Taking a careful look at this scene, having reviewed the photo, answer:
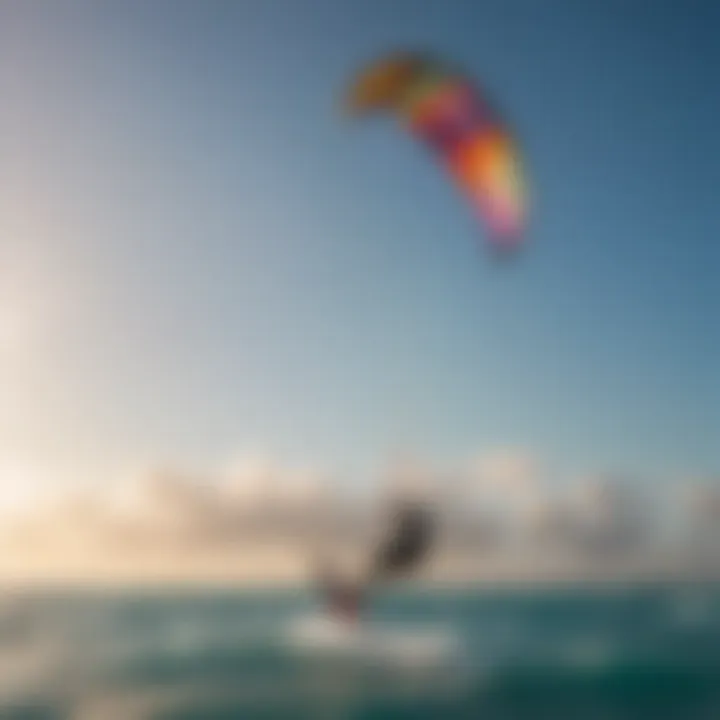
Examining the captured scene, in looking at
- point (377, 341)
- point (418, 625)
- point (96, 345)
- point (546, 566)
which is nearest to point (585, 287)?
point (377, 341)

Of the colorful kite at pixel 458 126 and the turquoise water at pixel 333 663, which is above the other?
the colorful kite at pixel 458 126

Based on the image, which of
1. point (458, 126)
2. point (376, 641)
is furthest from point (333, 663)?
point (458, 126)

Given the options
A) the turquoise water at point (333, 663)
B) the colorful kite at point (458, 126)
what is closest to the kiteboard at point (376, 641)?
the turquoise water at point (333, 663)

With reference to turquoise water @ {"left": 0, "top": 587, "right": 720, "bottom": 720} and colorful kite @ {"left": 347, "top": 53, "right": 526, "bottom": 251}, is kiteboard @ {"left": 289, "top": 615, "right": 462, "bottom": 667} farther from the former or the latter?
colorful kite @ {"left": 347, "top": 53, "right": 526, "bottom": 251}

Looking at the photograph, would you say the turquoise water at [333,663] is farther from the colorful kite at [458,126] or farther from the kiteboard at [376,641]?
the colorful kite at [458,126]

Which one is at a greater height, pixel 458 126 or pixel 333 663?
pixel 458 126

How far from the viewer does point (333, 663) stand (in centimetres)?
181

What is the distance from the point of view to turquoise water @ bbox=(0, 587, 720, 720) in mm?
1787

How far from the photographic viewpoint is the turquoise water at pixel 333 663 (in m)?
1.79

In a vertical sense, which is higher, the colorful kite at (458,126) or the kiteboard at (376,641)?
the colorful kite at (458,126)

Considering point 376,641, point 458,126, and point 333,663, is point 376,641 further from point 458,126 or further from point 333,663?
point 458,126

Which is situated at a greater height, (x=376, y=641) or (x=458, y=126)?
(x=458, y=126)

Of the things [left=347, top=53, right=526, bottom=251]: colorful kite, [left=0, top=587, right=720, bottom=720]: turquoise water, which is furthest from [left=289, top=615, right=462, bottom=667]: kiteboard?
[left=347, top=53, right=526, bottom=251]: colorful kite

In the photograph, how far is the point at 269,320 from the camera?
1.91 meters
